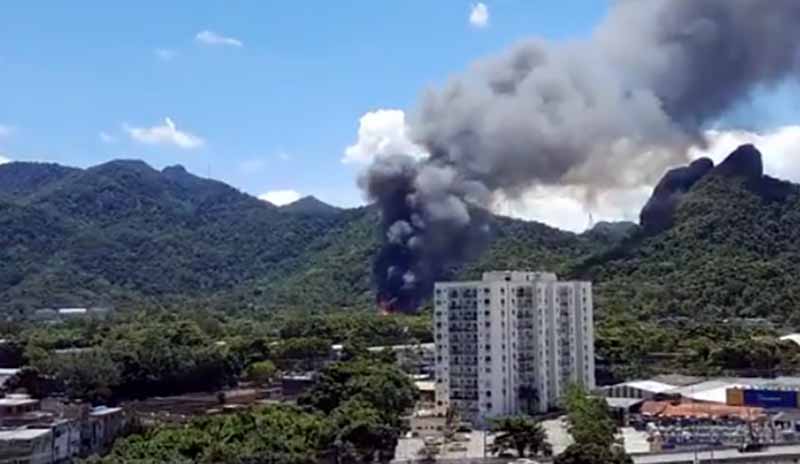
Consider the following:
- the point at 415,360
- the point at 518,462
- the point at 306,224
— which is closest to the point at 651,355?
the point at 415,360

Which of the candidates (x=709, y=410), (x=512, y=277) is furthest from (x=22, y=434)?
(x=709, y=410)

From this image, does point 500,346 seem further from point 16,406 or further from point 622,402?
point 16,406

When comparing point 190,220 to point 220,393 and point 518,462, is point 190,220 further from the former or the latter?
point 518,462

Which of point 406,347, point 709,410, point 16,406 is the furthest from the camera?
point 406,347

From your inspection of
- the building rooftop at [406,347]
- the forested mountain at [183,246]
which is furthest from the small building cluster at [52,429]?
the forested mountain at [183,246]

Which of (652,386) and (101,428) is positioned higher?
(652,386)

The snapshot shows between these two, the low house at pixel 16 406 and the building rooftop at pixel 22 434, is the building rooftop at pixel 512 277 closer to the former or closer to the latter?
the low house at pixel 16 406

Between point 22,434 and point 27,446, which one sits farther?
point 22,434

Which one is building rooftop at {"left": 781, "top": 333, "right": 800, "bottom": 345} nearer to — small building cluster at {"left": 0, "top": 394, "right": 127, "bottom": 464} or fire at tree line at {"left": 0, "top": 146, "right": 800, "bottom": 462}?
fire at tree line at {"left": 0, "top": 146, "right": 800, "bottom": 462}
